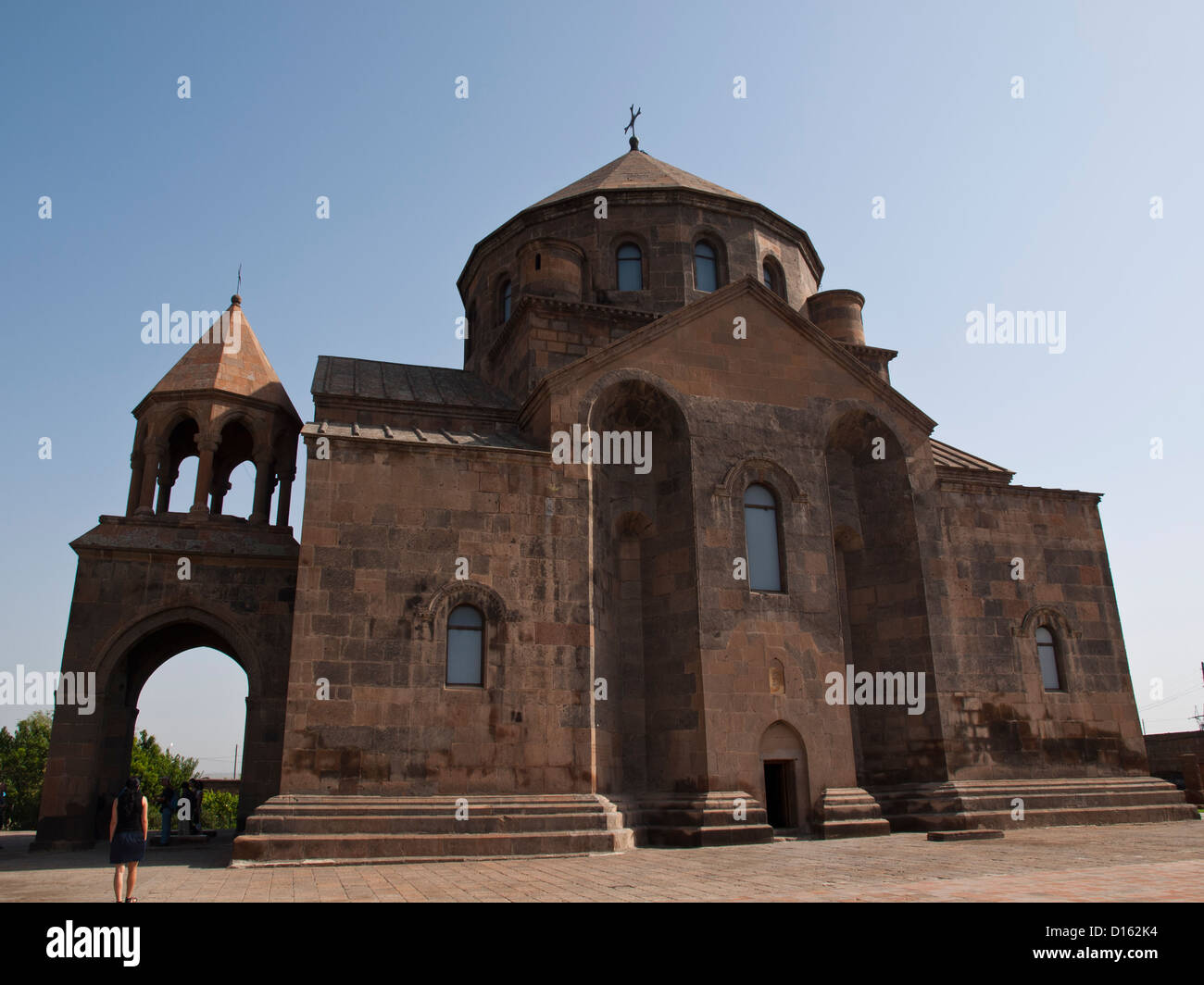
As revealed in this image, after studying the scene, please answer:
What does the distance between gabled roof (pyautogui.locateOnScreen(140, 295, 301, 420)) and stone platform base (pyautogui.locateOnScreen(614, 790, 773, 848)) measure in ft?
38.2

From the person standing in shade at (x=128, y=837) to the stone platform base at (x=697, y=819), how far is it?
7.18 meters

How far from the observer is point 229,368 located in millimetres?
19141

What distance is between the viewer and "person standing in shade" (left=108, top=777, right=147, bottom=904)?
809 cm

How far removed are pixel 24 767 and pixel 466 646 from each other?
1932 inches

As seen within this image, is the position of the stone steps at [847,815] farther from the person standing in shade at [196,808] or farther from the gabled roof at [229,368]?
the gabled roof at [229,368]

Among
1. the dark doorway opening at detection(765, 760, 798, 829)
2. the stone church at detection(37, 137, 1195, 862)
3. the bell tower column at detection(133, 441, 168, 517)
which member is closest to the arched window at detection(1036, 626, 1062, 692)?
the stone church at detection(37, 137, 1195, 862)

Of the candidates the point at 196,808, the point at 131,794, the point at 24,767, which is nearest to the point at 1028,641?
the point at 131,794

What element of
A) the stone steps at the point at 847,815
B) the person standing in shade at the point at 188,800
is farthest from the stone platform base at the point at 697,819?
the person standing in shade at the point at 188,800

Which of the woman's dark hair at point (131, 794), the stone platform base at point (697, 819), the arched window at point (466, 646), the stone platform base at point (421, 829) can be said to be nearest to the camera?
the woman's dark hair at point (131, 794)

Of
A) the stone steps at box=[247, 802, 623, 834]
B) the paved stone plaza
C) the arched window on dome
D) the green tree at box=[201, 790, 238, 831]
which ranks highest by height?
the arched window on dome

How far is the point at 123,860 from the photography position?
8094 millimetres

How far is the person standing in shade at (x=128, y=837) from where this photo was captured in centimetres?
809

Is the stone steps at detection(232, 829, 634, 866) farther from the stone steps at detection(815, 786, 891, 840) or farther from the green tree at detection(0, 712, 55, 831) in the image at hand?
the green tree at detection(0, 712, 55, 831)
